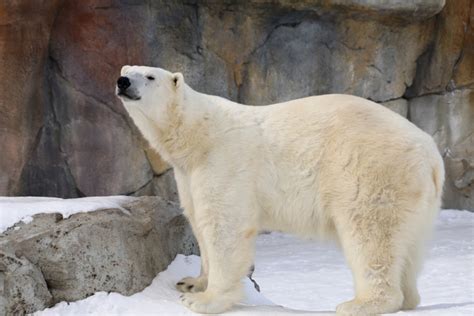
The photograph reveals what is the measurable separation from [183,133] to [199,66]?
5.21 metres

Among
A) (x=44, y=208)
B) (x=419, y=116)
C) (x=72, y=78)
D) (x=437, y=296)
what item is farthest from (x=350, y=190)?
(x=419, y=116)

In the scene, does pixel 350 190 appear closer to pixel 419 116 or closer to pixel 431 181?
pixel 431 181

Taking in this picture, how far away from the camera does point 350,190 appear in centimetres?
342

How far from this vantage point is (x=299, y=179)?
141 inches

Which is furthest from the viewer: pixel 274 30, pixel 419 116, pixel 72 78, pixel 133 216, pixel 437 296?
pixel 419 116

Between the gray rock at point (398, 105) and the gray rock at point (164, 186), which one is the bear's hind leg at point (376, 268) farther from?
the gray rock at point (398, 105)

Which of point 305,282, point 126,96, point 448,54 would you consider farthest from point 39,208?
point 448,54

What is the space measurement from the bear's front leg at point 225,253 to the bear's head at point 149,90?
24.5 inches

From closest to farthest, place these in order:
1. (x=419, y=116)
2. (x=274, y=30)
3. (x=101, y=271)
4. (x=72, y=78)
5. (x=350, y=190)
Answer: (x=350, y=190) → (x=101, y=271) → (x=72, y=78) → (x=274, y=30) → (x=419, y=116)

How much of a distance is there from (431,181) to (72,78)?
227 inches

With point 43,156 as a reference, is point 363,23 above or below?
above

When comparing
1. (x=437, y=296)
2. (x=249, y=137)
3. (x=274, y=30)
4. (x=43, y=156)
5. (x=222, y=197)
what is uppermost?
(x=274, y=30)

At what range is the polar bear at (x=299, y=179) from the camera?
3.37 meters

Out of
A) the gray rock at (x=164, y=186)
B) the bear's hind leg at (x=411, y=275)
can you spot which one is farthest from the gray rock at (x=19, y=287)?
the gray rock at (x=164, y=186)
